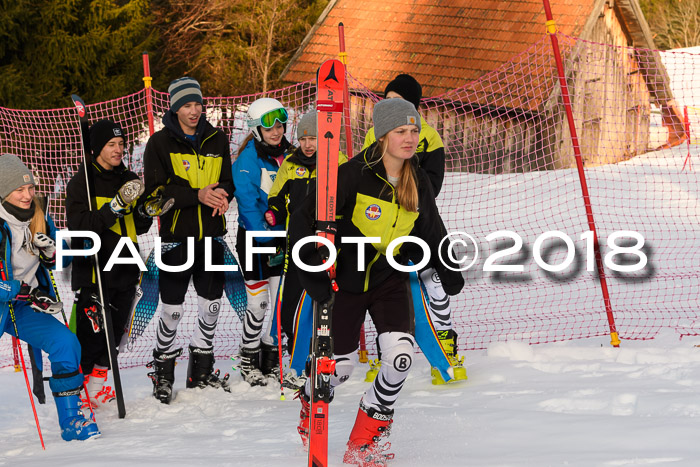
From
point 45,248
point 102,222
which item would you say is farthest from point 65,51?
point 45,248

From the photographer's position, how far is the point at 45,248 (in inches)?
187

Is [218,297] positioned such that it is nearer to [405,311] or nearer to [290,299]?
[290,299]

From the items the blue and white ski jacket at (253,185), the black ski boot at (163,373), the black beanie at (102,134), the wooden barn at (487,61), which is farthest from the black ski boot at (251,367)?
the wooden barn at (487,61)

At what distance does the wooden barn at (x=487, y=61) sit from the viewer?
16281mm

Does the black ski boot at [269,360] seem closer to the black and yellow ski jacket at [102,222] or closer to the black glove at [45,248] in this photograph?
the black and yellow ski jacket at [102,222]

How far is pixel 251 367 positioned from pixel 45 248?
1.77 meters

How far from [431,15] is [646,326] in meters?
12.9

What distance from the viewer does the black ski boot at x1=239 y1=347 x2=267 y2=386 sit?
5.75 m

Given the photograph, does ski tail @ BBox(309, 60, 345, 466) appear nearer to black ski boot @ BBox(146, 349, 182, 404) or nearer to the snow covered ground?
the snow covered ground

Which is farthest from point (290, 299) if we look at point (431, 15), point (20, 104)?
point (431, 15)

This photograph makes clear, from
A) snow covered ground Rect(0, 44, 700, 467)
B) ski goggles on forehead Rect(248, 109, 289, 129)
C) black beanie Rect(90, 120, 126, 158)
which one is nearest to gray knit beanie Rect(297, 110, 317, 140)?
ski goggles on forehead Rect(248, 109, 289, 129)

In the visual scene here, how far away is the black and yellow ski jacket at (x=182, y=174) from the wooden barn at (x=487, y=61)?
10596 mm

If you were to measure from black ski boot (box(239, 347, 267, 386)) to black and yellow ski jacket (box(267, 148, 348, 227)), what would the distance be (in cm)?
106

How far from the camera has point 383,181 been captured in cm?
397
